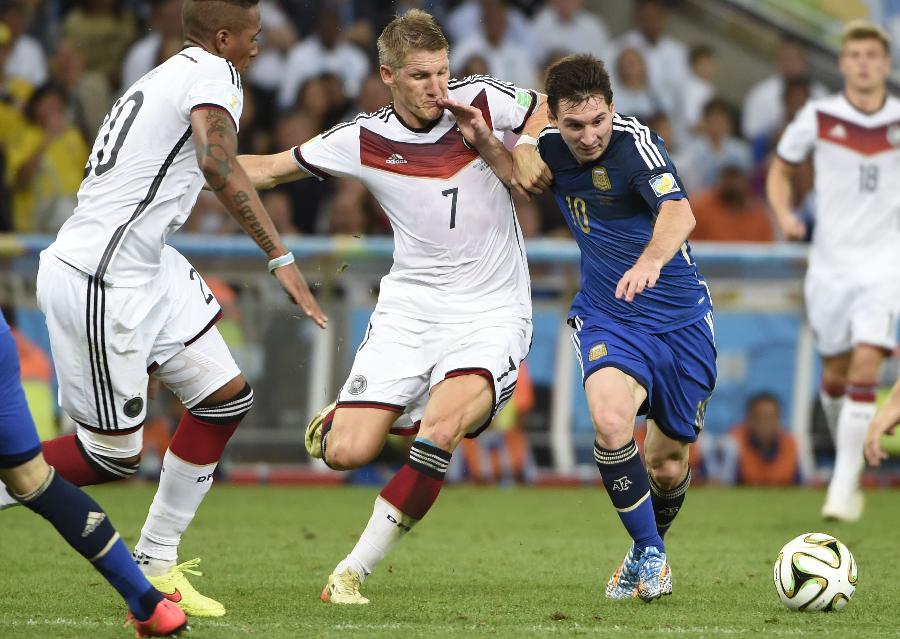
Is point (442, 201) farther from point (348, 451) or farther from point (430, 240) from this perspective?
point (348, 451)

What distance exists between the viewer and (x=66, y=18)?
14586 mm

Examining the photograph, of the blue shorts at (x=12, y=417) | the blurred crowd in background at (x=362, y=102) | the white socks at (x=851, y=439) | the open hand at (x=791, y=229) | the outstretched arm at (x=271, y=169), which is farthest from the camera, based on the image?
the blurred crowd in background at (x=362, y=102)

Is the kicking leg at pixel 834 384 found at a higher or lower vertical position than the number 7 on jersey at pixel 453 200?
lower

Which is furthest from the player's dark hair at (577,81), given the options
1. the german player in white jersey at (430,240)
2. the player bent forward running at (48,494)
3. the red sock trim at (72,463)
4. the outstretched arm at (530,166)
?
the player bent forward running at (48,494)

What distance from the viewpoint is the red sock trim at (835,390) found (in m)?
10.7

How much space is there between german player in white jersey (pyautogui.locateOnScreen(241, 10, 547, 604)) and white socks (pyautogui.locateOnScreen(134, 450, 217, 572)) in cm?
66

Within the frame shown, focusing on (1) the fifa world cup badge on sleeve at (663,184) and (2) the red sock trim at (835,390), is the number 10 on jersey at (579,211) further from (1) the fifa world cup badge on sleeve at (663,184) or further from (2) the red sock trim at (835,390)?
(2) the red sock trim at (835,390)

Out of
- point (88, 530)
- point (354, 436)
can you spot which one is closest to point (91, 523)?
point (88, 530)

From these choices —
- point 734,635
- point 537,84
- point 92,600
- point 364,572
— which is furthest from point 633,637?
point 537,84

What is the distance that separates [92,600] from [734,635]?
2808 millimetres

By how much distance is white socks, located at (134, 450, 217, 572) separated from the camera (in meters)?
6.47

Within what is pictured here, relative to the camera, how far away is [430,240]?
23.3 feet

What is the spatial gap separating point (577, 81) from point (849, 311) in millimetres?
4482

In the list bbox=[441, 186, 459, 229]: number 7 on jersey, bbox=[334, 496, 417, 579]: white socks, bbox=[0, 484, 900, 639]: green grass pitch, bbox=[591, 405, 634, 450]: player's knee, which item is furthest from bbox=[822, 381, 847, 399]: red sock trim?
bbox=[334, 496, 417, 579]: white socks
